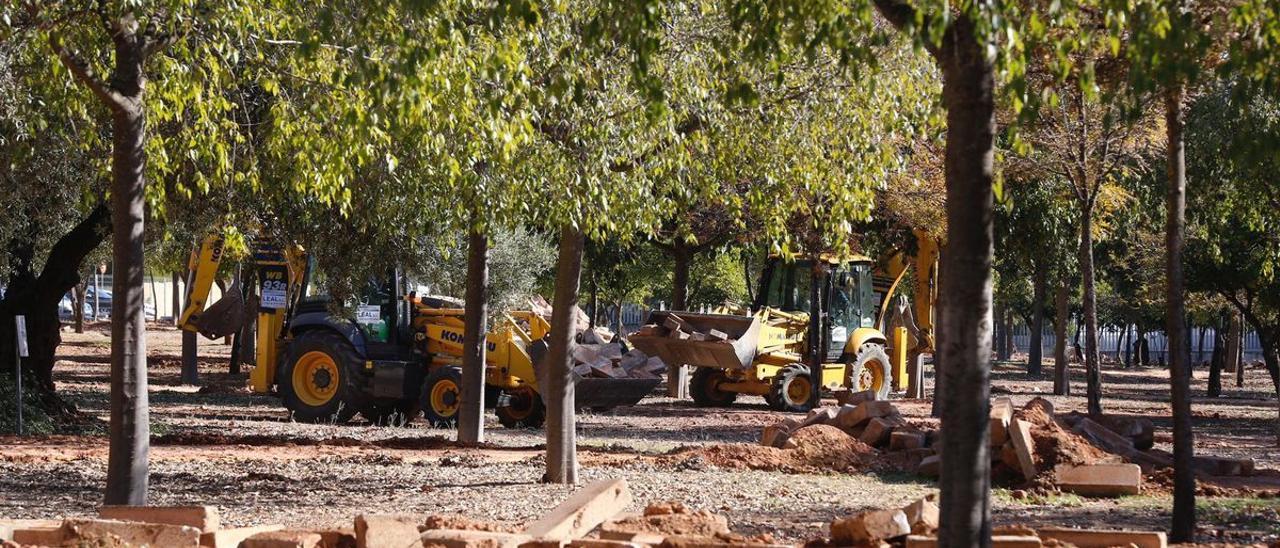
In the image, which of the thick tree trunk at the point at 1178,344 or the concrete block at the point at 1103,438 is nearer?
the thick tree trunk at the point at 1178,344

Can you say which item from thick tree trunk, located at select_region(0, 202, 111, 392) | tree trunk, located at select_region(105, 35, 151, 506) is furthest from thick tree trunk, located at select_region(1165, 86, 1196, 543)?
thick tree trunk, located at select_region(0, 202, 111, 392)

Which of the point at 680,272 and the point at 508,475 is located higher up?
the point at 680,272

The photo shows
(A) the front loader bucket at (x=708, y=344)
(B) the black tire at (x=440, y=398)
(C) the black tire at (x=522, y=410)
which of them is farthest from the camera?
(A) the front loader bucket at (x=708, y=344)

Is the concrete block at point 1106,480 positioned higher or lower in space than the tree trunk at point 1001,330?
lower

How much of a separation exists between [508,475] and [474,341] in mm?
2847

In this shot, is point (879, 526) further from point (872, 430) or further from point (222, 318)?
point (222, 318)

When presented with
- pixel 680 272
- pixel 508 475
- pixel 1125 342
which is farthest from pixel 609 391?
pixel 1125 342

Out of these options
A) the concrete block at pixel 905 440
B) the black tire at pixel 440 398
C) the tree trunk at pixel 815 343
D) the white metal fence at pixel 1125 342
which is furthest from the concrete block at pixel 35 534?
the white metal fence at pixel 1125 342

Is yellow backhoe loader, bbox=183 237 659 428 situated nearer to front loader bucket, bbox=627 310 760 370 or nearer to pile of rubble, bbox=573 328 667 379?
pile of rubble, bbox=573 328 667 379

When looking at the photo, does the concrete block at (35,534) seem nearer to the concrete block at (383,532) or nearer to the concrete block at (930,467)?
the concrete block at (383,532)

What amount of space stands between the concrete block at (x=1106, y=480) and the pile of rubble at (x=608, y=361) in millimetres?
9694

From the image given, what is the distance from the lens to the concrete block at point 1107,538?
8.06 metres

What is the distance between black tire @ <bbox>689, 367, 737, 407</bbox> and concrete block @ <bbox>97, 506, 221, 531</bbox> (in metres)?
18.7

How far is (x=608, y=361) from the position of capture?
22250 millimetres
